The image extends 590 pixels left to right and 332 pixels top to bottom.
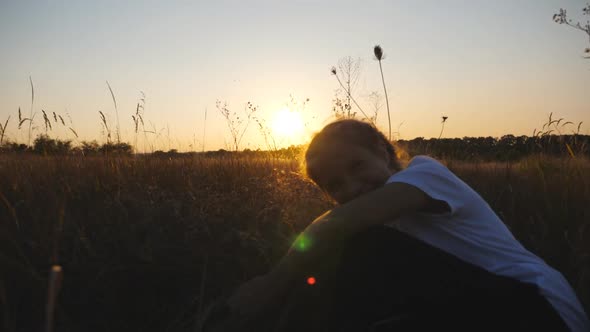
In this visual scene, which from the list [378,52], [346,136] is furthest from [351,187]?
[378,52]

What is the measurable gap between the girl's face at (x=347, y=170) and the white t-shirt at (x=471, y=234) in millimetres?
218

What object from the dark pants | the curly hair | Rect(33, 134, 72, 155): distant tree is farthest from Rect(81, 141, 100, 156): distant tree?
the dark pants

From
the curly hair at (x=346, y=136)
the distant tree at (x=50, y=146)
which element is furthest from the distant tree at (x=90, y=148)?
the curly hair at (x=346, y=136)

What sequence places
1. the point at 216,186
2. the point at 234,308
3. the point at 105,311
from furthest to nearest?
the point at 216,186
the point at 105,311
the point at 234,308

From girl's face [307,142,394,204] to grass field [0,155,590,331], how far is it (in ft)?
1.84

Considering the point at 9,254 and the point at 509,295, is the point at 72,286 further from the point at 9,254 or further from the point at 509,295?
the point at 509,295

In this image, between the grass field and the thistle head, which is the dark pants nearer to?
the grass field

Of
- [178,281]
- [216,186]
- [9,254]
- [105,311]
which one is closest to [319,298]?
[178,281]

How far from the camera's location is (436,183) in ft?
4.48

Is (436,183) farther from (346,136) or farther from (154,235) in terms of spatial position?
(154,235)

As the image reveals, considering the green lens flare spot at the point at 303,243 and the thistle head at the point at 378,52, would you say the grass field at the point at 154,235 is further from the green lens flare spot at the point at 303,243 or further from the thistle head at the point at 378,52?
the thistle head at the point at 378,52

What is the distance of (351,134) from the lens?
1739mm

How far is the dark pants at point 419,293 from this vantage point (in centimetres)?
115

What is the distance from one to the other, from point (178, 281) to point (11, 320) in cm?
64
